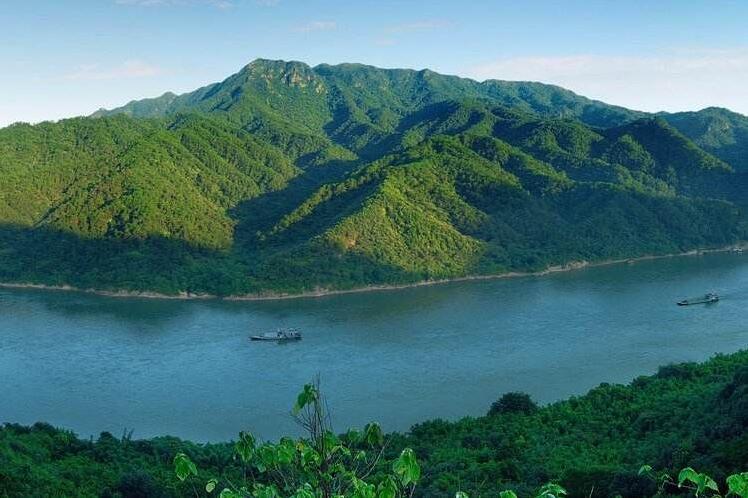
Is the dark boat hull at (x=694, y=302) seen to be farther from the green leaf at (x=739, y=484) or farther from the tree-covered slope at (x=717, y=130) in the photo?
the tree-covered slope at (x=717, y=130)

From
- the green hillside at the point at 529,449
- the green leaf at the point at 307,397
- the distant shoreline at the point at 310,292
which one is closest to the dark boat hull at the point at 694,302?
the distant shoreline at the point at 310,292

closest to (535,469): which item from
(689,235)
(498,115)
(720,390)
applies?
(720,390)

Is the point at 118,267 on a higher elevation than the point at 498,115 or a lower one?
lower

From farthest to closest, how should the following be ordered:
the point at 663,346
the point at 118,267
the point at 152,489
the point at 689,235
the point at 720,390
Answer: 1. the point at 689,235
2. the point at 118,267
3. the point at 663,346
4. the point at 720,390
5. the point at 152,489

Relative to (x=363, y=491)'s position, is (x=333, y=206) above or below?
above

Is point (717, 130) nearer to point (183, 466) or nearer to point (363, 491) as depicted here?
point (363, 491)

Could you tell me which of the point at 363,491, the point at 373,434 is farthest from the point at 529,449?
the point at 363,491

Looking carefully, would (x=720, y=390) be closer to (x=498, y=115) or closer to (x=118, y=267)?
(x=118, y=267)
